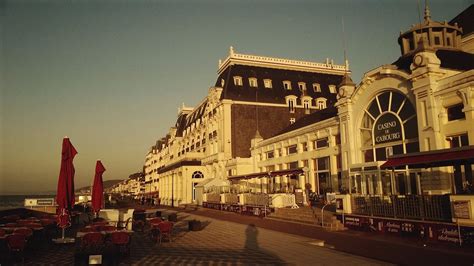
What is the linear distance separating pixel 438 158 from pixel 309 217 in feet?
33.4

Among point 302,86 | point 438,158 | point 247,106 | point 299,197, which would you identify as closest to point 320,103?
point 302,86

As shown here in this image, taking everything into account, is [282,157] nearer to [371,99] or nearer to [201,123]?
[371,99]

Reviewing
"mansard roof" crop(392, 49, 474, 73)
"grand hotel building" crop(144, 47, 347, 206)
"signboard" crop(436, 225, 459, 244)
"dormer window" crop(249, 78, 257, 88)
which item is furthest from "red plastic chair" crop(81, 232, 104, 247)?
"dormer window" crop(249, 78, 257, 88)

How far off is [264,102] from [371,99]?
2483 cm

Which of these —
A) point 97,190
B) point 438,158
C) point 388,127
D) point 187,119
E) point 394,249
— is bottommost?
point 394,249

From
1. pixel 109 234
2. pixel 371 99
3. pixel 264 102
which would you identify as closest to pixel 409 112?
pixel 371 99

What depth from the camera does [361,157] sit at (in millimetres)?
25031

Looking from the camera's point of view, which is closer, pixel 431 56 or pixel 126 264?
pixel 126 264

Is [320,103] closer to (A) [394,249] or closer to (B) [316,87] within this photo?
(B) [316,87]

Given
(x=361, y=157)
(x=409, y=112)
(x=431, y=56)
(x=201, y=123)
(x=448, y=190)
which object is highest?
(x=201, y=123)

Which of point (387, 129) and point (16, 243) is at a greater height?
point (387, 129)

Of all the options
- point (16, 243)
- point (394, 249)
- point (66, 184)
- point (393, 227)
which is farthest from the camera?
point (393, 227)

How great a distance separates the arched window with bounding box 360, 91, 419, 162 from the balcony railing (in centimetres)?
457

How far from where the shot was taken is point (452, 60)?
920 inches
